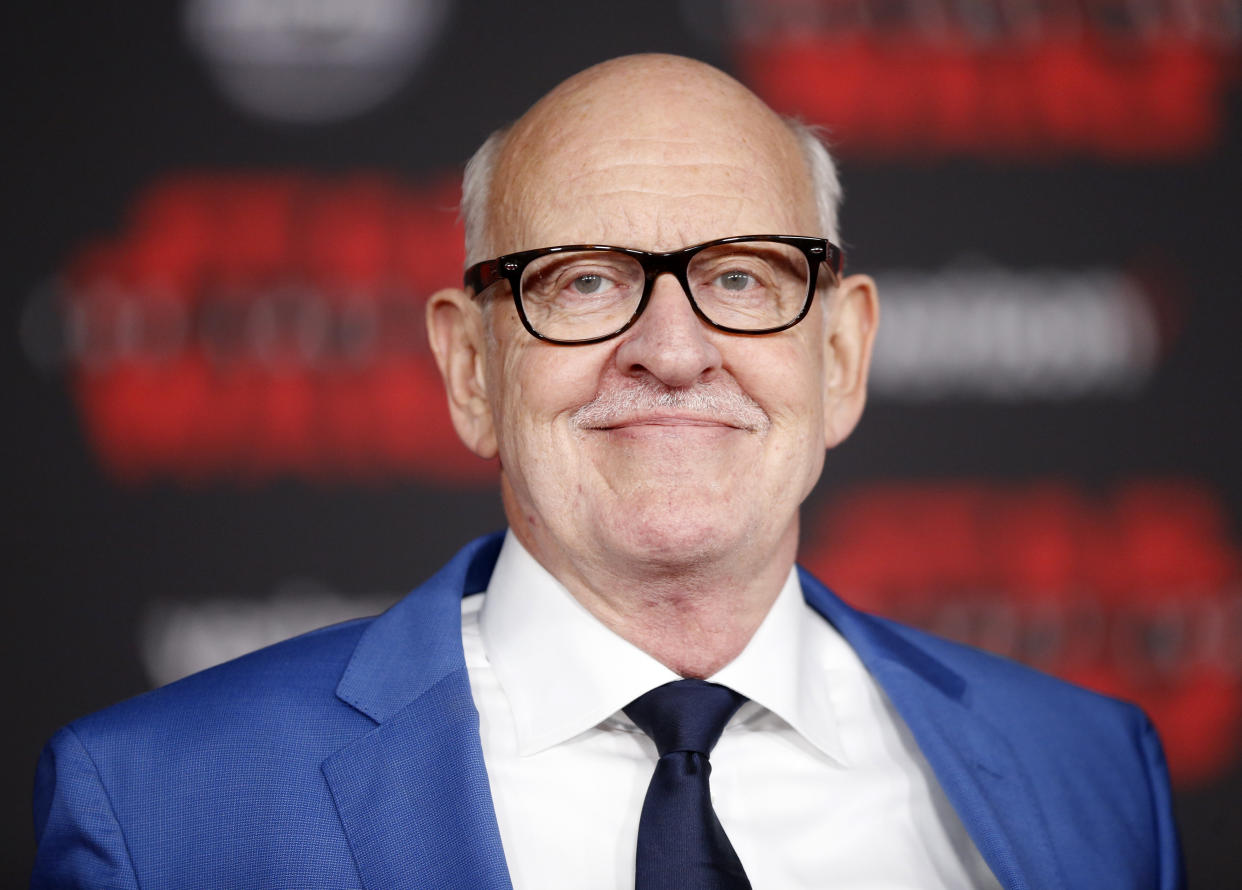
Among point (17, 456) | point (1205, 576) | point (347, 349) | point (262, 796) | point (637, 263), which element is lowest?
point (1205, 576)

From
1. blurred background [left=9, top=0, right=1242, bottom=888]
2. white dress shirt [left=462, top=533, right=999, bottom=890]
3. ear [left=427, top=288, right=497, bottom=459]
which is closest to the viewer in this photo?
white dress shirt [left=462, top=533, right=999, bottom=890]

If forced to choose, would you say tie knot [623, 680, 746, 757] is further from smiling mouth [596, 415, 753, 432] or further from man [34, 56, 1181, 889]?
smiling mouth [596, 415, 753, 432]

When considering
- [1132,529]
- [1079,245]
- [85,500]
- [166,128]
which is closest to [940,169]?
[1079,245]

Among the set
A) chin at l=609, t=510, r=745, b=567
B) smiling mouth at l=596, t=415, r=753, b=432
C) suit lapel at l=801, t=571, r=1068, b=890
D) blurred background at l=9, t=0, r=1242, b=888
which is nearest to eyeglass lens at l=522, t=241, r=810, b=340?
smiling mouth at l=596, t=415, r=753, b=432

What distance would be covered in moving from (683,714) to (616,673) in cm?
9

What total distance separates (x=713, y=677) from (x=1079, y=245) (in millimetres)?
1633

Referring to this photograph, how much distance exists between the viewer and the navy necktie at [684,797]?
4.30 ft

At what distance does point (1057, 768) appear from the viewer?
5.50 feet

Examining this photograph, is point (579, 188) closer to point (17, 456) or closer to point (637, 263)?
point (637, 263)

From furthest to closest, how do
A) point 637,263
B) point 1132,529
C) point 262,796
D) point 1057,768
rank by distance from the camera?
point 1132,529
point 1057,768
point 637,263
point 262,796

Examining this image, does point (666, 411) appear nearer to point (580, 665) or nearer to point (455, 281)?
point (580, 665)

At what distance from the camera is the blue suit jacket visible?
1.31m

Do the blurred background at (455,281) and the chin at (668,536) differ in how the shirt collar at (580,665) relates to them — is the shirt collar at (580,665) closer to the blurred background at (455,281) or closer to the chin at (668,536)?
the chin at (668,536)

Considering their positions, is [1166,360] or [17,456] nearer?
[17,456]
